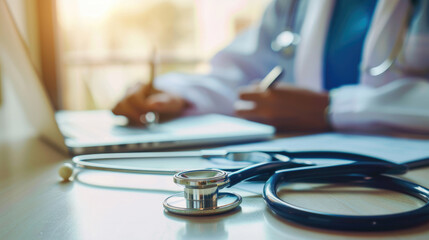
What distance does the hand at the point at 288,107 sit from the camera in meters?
0.81

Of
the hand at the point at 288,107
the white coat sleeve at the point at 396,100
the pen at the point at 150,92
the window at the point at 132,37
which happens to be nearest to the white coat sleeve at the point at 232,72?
the pen at the point at 150,92

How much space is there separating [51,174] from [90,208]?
16 centimetres

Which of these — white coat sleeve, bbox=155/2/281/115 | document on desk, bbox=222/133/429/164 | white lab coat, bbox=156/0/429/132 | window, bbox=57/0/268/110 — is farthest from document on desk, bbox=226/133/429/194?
window, bbox=57/0/268/110

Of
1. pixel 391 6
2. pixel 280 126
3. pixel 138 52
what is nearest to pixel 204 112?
pixel 280 126

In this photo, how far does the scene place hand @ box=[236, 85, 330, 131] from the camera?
81 centimetres

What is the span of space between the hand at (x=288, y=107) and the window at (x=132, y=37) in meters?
2.22

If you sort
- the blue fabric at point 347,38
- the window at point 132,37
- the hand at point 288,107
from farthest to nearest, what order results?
the window at point 132,37
the blue fabric at point 347,38
the hand at point 288,107

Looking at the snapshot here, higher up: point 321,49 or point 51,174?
point 321,49

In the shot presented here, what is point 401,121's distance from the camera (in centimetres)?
68

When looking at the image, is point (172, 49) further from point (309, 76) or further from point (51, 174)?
point (51, 174)

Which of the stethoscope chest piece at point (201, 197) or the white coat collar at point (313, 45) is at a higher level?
the white coat collar at point (313, 45)

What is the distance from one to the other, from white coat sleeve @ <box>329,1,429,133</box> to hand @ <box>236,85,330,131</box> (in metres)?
0.04

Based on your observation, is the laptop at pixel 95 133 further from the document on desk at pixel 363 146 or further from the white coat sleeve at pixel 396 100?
the white coat sleeve at pixel 396 100

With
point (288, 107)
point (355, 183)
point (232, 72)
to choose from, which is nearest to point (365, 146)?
point (355, 183)
